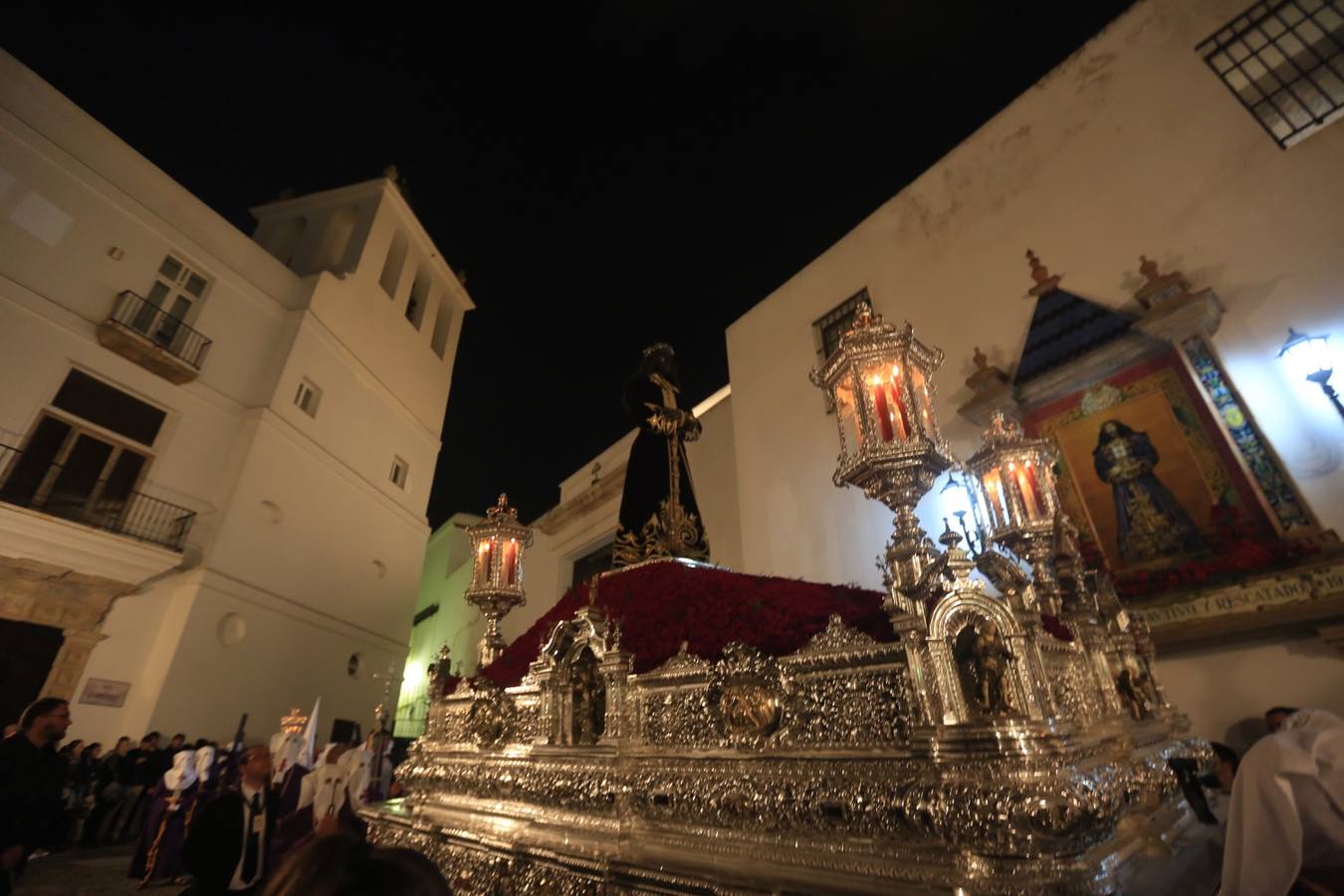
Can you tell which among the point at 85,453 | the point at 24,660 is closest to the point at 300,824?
the point at 24,660

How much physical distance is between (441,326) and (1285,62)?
16761mm

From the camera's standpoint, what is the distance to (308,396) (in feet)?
36.8

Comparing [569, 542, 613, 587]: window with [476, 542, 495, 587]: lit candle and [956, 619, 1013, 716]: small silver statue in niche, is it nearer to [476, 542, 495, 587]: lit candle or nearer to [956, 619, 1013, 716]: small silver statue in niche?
[476, 542, 495, 587]: lit candle

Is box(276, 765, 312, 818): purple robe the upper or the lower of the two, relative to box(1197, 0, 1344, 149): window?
lower

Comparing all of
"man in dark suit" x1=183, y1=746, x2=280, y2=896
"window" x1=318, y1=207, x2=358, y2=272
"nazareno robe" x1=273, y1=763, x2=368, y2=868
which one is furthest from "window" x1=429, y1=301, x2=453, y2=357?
"man in dark suit" x1=183, y1=746, x2=280, y2=896

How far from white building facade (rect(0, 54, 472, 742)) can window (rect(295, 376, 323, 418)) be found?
0.13 ft

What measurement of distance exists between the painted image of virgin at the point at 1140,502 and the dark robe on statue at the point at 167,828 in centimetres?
873

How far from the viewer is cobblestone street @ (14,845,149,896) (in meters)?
4.44

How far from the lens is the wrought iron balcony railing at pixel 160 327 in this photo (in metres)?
8.86

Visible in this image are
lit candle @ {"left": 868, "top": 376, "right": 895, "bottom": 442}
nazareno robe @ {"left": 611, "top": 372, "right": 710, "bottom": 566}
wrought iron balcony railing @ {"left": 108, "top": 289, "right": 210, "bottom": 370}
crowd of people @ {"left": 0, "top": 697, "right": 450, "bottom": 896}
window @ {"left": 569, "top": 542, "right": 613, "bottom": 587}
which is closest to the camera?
crowd of people @ {"left": 0, "top": 697, "right": 450, "bottom": 896}

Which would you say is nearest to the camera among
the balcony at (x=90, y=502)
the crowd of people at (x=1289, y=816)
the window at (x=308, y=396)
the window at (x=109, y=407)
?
the crowd of people at (x=1289, y=816)

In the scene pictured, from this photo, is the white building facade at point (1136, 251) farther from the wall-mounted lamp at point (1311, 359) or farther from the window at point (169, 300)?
the window at point (169, 300)

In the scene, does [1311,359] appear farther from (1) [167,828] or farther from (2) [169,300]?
(2) [169,300]

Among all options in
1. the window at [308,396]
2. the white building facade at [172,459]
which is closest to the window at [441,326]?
the white building facade at [172,459]
